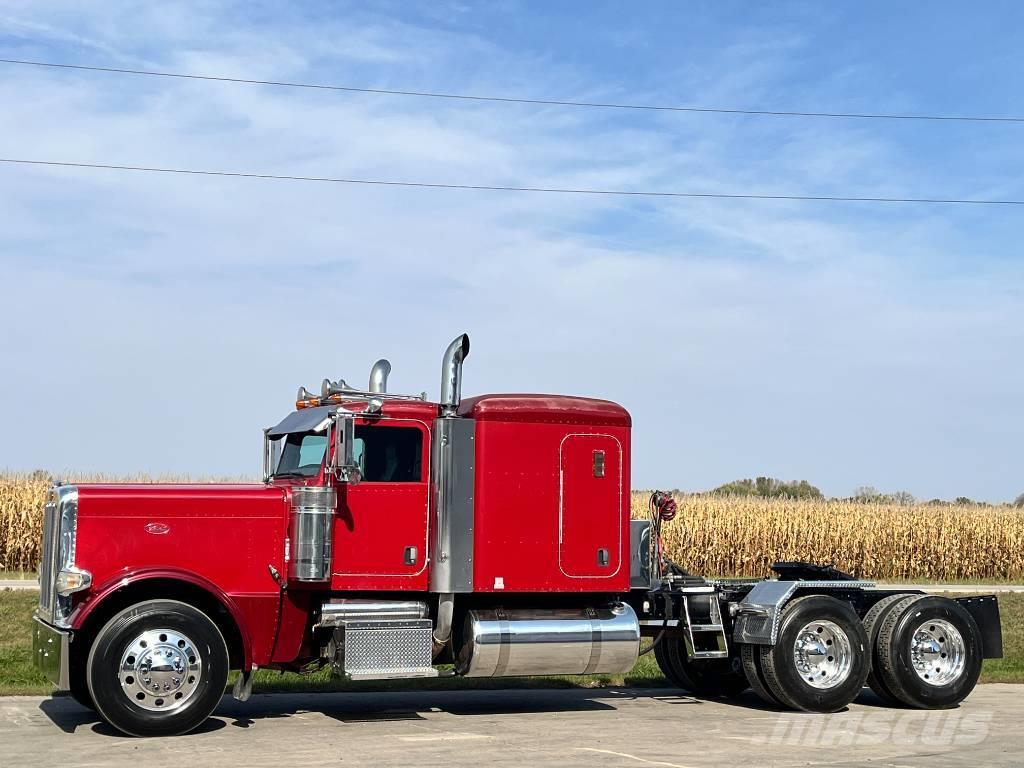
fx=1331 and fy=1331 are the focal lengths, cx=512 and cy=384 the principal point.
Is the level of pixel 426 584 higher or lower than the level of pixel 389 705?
higher

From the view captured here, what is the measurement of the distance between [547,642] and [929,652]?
13.8 feet

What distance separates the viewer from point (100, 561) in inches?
442

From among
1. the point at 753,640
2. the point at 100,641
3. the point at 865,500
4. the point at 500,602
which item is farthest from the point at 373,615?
the point at 865,500

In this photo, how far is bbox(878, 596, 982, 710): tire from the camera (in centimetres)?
1355

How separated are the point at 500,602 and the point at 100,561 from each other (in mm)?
3766

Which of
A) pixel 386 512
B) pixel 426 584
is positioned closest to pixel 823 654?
pixel 426 584

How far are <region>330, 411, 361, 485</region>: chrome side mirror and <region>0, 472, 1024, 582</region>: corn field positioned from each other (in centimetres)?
2531

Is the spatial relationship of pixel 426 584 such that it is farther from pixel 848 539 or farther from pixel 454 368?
pixel 848 539

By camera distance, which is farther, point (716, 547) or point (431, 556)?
point (716, 547)

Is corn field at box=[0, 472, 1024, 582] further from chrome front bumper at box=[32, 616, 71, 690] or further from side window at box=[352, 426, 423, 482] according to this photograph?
chrome front bumper at box=[32, 616, 71, 690]

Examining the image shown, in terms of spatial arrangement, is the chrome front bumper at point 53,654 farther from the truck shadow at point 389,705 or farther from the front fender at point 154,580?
the truck shadow at point 389,705

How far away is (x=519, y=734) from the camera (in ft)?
37.6

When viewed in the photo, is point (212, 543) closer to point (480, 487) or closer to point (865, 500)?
point (480, 487)

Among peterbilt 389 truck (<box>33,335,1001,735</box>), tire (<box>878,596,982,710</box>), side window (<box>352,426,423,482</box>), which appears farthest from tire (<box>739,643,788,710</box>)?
side window (<box>352,426,423,482</box>)
